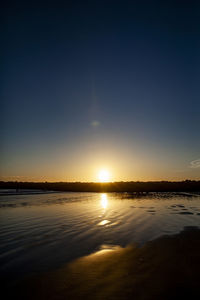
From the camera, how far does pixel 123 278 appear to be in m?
5.23

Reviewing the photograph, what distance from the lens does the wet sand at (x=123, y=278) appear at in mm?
4508

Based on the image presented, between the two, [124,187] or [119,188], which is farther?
[124,187]

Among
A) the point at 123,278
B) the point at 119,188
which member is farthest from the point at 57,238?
the point at 119,188

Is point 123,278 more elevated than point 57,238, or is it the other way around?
point 57,238

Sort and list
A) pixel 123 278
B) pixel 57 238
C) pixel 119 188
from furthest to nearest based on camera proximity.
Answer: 1. pixel 119 188
2. pixel 57 238
3. pixel 123 278

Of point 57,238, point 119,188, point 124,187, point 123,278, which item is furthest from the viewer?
point 124,187

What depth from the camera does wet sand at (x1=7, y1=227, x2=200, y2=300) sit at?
451 cm

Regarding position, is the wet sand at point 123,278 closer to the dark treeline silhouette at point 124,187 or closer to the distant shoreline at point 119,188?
the distant shoreline at point 119,188

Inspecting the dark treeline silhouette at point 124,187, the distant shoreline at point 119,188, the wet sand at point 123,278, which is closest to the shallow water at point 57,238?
the wet sand at point 123,278

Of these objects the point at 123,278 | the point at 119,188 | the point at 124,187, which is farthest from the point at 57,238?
the point at 124,187

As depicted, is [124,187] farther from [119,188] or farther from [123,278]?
[123,278]

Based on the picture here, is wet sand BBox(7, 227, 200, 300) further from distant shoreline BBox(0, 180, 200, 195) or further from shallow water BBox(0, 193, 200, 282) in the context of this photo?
distant shoreline BBox(0, 180, 200, 195)

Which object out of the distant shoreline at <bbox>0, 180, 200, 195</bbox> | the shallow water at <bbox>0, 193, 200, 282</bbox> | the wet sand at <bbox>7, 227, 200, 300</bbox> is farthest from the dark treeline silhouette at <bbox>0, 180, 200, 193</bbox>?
the wet sand at <bbox>7, 227, 200, 300</bbox>

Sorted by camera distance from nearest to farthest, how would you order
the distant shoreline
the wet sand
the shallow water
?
the wet sand, the shallow water, the distant shoreline
